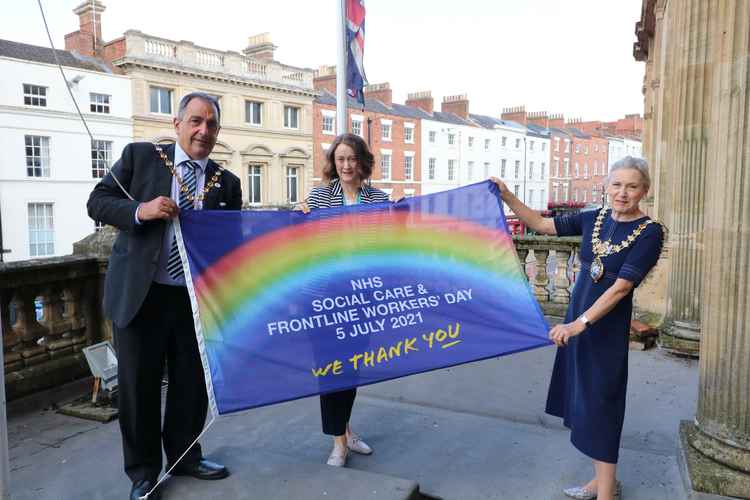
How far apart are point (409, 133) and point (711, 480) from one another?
4800 centimetres

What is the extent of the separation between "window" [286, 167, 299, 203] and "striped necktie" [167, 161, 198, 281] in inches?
1654

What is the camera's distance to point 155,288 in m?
3.05

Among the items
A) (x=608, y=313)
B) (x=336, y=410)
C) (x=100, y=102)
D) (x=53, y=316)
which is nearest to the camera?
(x=608, y=313)

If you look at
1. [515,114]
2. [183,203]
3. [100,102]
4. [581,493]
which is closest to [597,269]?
[581,493]

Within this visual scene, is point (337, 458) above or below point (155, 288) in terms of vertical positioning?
below

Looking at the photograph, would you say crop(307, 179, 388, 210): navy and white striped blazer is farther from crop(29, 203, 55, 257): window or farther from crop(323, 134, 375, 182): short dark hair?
crop(29, 203, 55, 257): window

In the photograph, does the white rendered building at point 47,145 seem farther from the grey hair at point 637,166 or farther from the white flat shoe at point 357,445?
the grey hair at point 637,166

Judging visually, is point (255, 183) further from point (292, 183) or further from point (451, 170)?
point (451, 170)

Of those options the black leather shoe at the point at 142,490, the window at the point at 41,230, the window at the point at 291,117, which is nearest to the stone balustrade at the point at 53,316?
the black leather shoe at the point at 142,490

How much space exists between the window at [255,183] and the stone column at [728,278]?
40458 mm

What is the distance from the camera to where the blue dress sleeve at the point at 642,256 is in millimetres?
2830

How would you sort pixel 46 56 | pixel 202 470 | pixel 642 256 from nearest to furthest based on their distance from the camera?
pixel 642 256
pixel 202 470
pixel 46 56

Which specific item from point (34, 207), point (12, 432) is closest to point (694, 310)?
point (12, 432)

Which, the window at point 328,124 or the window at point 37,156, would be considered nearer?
the window at point 37,156
